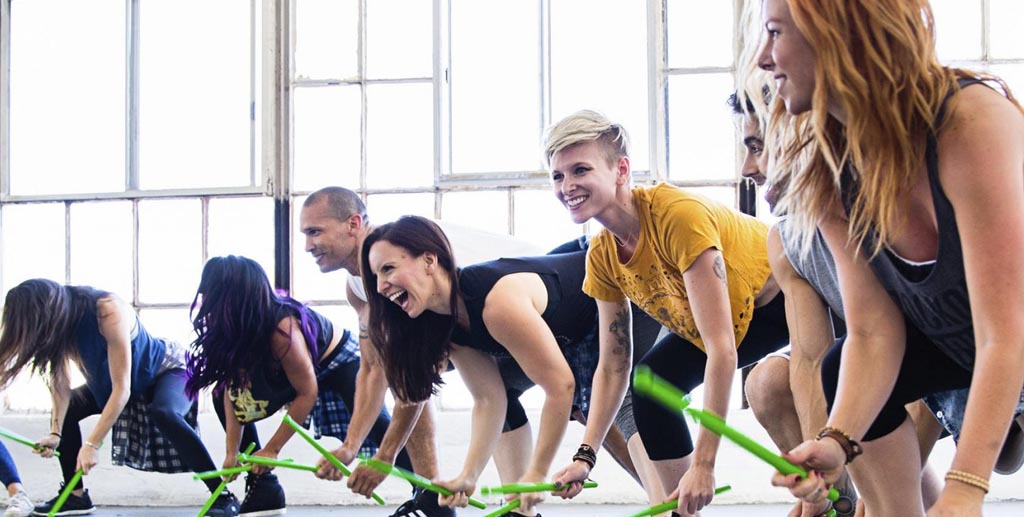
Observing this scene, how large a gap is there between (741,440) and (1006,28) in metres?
3.59

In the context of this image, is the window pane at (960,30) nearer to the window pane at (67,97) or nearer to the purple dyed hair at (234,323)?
the purple dyed hair at (234,323)

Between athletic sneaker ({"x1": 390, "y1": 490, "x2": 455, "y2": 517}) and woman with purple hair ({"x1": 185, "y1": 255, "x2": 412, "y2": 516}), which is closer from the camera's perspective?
athletic sneaker ({"x1": 390, "y1": 490, "x2": 455, "y2": 517})

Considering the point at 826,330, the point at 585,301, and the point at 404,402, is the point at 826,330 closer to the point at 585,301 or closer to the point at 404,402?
the point at 585,301

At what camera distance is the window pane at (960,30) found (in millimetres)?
4137

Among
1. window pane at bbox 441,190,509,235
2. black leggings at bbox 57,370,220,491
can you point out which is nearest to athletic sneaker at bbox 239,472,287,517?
black leggings at bbox 57,370,220,491

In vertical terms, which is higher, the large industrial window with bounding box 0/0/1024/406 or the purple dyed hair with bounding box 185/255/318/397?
the large industrial window with bounding box 0/0/1024/406

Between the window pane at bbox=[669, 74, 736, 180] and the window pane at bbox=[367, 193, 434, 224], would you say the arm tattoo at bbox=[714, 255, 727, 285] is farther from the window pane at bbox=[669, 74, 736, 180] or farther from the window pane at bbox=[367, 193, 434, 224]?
the window pane at bbox=[367, 193, 434, 224]

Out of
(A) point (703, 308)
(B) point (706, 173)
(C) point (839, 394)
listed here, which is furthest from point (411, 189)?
(C) point (839, 394)

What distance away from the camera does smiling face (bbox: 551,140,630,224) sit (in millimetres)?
2193

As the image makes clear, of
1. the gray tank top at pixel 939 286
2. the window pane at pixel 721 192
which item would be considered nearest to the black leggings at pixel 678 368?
the gray tank top at pixel 939 286

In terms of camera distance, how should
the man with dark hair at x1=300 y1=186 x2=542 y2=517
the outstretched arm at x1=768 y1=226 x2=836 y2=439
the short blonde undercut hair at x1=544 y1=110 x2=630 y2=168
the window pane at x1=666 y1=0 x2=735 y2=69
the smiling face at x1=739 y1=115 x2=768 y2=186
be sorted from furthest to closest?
the window pane at x1=666 y1=0 x2=735 y2=69
the man with dark hair at x1=300 y1=186 x2=542 y2=517
the short blonde undercut hair at x1=544 y1=110 x2=630 y2=168
the smiling face at x1=739 y1=115 x2=768 y2=186
the outstretched arm at x1=768 y1=226 x2=836 y2=439

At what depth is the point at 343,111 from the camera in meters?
4.47

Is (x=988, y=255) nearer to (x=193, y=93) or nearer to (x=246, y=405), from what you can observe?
(x=246, y=405)

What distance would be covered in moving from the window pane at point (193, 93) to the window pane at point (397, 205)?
1.81ft
